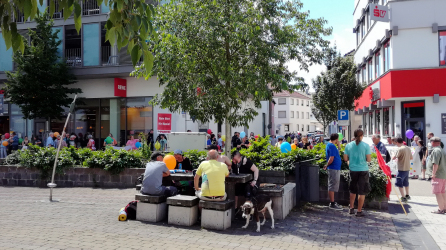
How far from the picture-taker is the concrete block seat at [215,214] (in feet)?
22.9

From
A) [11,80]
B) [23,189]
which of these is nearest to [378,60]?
[23,189]

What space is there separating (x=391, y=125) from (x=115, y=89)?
643 inches

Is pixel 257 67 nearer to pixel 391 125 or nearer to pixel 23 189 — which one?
pixel 23 189

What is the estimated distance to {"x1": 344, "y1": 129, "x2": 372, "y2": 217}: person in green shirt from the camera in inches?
320

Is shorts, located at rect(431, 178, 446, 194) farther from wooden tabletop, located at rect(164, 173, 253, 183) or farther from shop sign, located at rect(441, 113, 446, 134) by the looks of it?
shop sign, located at rect(441, 113, 446, 134)

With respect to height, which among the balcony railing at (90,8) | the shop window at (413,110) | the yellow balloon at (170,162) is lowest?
the yellow balloon at (170,162)

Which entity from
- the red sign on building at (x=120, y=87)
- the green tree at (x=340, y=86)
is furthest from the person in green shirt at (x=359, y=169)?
the red sign on building at (x=120, y=87)

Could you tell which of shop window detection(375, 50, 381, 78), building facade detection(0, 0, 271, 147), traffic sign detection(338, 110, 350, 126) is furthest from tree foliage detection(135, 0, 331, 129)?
shop window detection(375, 50, 381, 78)

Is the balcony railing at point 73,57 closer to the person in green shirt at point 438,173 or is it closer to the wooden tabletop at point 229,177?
the wooden tabletop at point 229,177

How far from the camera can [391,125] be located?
2170cm

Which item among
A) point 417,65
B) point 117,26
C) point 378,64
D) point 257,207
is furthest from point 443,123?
point 117,26

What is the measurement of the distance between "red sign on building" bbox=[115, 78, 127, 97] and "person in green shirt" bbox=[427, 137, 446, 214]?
18695mm

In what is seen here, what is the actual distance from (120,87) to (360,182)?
1833 centimetres

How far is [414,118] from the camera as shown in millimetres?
19562
